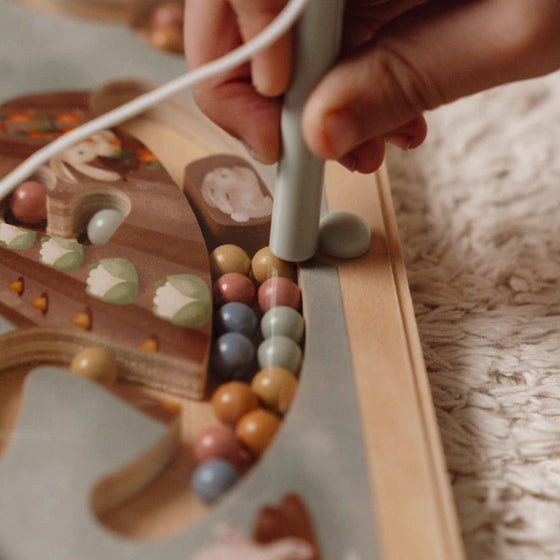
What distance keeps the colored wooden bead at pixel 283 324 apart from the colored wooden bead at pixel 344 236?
0.24 feet

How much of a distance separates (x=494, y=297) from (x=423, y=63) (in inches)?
9.8

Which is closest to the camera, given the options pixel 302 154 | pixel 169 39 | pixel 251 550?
pixel 251 550

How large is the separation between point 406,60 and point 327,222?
15 centimetres

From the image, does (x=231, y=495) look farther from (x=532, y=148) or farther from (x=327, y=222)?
(x=532, y=148)

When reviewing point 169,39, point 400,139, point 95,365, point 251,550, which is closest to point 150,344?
point 95,365

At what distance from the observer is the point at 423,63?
456mm

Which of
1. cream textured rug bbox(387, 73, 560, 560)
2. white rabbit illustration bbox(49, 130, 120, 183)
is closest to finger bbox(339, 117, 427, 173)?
cream textured rug bbox(387, 73, 560, 560)

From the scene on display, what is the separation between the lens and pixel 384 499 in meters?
0.41

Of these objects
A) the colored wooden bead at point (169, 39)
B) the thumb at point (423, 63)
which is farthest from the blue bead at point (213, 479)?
the colored wooden bead at point (169, 39)

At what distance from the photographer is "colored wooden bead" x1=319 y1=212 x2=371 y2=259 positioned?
21.8 inches

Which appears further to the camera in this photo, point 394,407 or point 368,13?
point 368,13

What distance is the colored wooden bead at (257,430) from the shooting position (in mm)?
436

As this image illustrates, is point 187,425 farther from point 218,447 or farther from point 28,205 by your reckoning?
point 28,205

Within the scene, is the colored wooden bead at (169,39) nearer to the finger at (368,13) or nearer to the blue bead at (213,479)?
the finger at (368,13)
